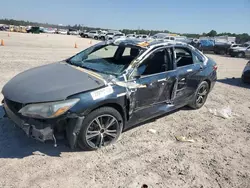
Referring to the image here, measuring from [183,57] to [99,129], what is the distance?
264cm

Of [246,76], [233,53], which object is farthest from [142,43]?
[233,53]

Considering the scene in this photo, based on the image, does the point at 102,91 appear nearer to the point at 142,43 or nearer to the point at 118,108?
the point at 118,108

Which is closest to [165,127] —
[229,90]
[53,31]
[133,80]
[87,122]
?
[133,80]

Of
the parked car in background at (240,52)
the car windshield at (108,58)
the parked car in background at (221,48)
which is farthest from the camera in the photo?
the parked car in background at (221,48)

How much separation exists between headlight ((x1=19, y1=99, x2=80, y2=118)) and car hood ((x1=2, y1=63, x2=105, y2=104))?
68 millimetres

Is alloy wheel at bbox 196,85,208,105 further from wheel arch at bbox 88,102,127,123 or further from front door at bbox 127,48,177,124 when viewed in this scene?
wheel arch at bbox 88,102,127,123

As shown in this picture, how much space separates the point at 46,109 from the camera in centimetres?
276

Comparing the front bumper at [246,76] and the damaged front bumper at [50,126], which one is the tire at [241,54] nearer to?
the front bumper at [246,76]

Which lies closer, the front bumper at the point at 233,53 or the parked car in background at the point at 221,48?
the front bumper at the point at 233,53

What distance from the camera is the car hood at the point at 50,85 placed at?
113 inches

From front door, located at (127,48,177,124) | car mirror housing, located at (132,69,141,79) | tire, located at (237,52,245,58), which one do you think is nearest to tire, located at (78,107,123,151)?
front door, located at (127,48,177,124)

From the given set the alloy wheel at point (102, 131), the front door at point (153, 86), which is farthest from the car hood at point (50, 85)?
the front door at point (153, 86)

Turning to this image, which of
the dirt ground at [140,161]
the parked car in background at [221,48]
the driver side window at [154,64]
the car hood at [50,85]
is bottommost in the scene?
the dirt ground at [140,161]

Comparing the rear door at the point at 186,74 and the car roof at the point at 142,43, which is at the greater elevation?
the car roof at the point at 142,43
